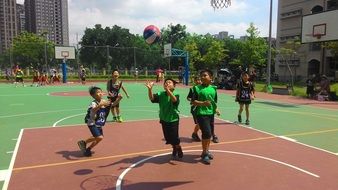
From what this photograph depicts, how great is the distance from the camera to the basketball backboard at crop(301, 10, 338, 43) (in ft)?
65.5

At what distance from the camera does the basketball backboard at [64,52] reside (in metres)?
40.4

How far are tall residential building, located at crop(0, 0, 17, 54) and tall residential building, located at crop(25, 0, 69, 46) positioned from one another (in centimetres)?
380

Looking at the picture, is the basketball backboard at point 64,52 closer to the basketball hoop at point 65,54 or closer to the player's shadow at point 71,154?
the basketball hoop at point 65,54

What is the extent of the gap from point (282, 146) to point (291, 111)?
295 inches

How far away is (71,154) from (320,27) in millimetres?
18014

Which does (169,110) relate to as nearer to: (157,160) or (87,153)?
(157,160)

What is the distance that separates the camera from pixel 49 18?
3519 inches

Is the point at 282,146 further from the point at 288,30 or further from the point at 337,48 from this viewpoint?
the point at 288,30

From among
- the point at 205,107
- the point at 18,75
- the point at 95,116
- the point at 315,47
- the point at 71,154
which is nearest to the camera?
the point at 205,107

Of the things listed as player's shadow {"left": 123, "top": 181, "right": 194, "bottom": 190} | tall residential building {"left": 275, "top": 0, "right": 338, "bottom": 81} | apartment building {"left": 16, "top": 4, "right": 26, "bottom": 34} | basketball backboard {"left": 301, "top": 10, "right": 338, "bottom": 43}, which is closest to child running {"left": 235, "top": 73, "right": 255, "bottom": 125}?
player's shadow {"left": 123, "top": 181, "right": 194, "bottom": 190}

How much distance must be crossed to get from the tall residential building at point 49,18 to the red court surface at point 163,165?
3283 inches

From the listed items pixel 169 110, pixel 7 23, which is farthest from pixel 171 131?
pixel 7 23

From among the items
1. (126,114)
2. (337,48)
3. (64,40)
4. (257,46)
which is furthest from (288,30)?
(64,40)

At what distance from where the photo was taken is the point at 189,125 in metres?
11.6
